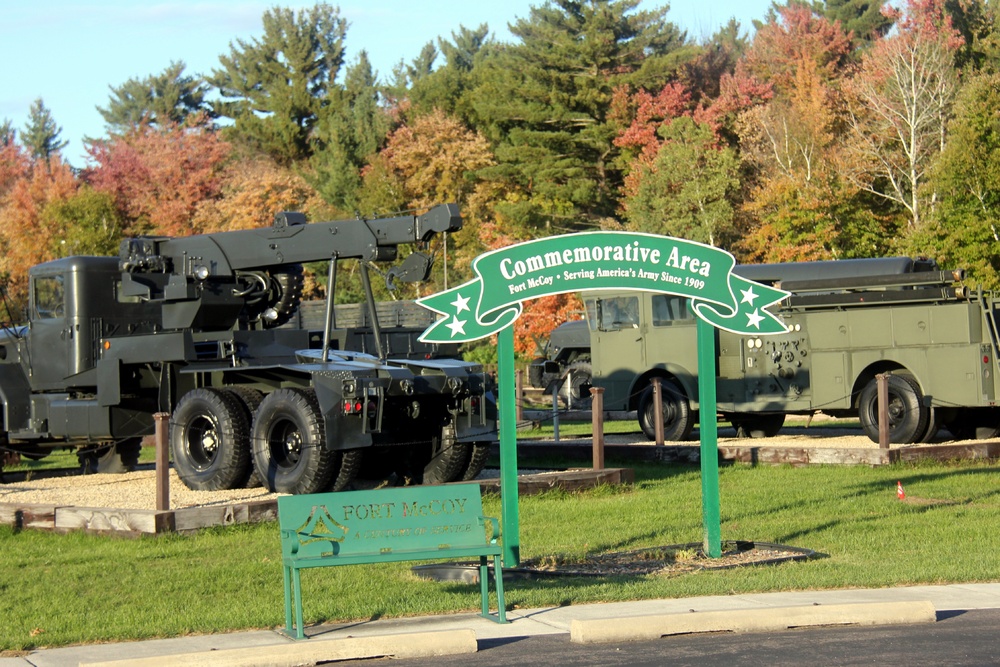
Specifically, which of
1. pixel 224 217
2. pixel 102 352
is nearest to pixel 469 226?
pixel 224 217

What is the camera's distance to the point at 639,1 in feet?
180

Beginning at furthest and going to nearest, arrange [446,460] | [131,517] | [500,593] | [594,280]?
[446,460]
[131,517]
[594,280]
[500,593]

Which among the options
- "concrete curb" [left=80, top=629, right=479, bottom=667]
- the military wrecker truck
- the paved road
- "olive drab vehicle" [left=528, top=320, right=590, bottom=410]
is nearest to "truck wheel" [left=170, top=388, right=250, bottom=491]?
the military wrecker truck

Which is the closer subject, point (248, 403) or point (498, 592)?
point (498, 592)

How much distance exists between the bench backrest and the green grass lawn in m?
0.59

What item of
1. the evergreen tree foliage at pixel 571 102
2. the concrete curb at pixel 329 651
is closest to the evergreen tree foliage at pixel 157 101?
the evergreen tree foliage at pixel 571 102

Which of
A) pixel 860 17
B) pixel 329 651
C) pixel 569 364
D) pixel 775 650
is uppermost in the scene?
pixel 860 17

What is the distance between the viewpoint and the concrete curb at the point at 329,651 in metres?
7.82

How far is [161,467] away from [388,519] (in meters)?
5.03

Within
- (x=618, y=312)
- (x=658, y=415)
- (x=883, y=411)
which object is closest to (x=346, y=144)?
(x=618, y=312)

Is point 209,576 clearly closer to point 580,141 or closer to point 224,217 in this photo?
point 580,141

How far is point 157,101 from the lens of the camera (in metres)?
87.9

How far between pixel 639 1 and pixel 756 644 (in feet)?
161

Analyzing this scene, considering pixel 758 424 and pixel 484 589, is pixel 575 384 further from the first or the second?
pixel 484 589
